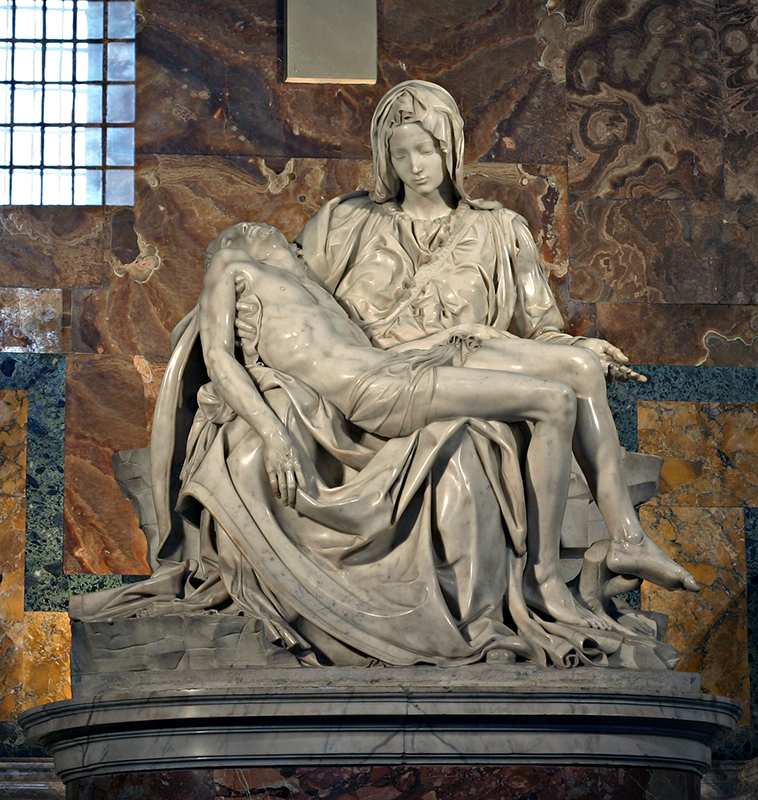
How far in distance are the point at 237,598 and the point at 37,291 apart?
9.37 feet

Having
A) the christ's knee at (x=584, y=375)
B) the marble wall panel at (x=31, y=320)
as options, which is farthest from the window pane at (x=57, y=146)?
the christ's knee at (x=584, y=375)

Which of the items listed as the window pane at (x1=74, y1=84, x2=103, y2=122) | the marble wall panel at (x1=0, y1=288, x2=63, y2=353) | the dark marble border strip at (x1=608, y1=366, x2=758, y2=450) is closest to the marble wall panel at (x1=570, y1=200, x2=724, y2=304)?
the dark marble border strip at (x1=608, y1=366, x2=758, y2=450)

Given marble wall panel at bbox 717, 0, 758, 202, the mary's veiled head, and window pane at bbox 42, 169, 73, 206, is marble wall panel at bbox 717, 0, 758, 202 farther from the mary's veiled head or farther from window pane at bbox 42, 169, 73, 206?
window pane at bbox 42, 169, 73, 206

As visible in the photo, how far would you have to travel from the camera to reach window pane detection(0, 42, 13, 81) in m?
8.25

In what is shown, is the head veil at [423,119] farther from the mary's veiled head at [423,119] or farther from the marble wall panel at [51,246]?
the marble wall panel at [51,246]

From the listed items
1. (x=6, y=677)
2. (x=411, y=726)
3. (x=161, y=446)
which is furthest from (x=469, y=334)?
(x=6, y=677)

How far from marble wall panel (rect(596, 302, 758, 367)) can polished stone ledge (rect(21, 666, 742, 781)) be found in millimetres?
3085

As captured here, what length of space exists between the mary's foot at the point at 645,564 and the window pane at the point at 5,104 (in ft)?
13.7

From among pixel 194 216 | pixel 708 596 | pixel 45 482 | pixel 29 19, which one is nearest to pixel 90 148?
pixel 194 216

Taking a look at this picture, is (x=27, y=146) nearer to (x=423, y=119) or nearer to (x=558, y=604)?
(x=423, y=119)

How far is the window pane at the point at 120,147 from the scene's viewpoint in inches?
317

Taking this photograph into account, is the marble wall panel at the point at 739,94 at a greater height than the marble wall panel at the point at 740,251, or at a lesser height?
greater

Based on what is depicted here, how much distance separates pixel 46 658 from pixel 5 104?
9.17 feet

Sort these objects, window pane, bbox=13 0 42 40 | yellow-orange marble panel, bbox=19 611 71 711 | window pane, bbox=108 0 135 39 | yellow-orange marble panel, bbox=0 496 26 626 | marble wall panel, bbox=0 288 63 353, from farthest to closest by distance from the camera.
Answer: window pane, bbox=13 0 42 40
window pane, bbox=108 0 135 39
marble wall panel, bbox=0 288 63 353
yellow-orange marble panel, bbox=0 496 26 626
yellow-orange marble panel, bbox=19 611 71 711
